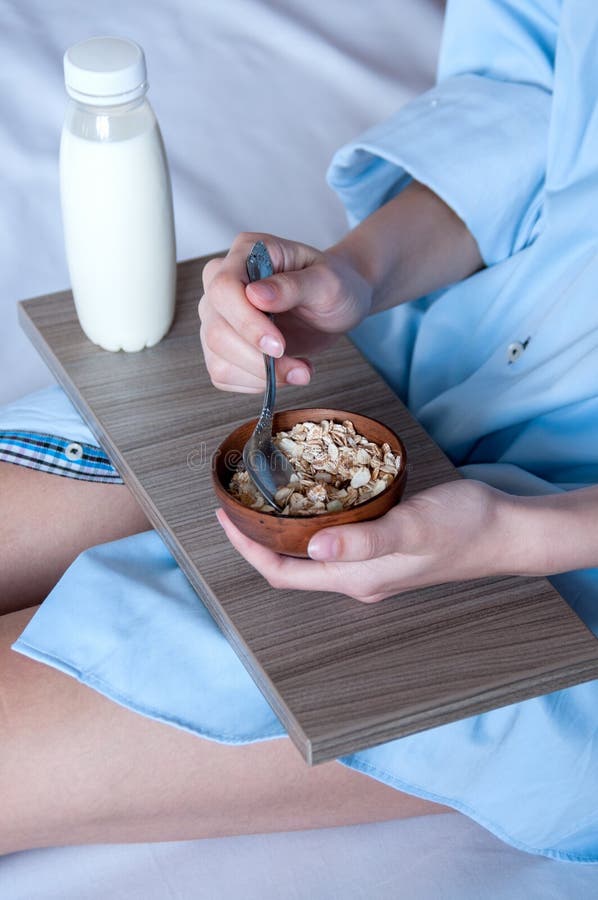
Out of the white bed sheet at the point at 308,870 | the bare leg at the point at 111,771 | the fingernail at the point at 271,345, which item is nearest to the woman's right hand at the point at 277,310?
the fingernail at the point at 271,345

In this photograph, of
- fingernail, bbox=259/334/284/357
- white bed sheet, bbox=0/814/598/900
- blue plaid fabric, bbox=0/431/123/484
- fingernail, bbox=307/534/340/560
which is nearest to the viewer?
fingernail, bbox=307/534/340/560

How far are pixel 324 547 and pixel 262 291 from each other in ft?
0.71

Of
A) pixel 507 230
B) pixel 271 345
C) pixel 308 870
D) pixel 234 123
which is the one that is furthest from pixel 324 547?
pixel 234 123

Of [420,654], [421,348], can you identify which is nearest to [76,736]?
[420,654]

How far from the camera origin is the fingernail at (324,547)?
660 mm

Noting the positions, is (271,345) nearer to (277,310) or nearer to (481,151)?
(277,310)

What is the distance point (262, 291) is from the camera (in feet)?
2.56

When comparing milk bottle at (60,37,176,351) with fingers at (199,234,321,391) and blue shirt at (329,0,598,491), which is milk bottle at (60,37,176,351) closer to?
fingers at (199,234,321,391)

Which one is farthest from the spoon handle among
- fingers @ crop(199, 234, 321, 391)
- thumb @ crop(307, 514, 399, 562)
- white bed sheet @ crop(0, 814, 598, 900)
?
white bed sheet @ crop(0, 814, 598, 900)

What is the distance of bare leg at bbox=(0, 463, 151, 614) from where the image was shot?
999mm

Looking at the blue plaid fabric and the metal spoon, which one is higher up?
the metal spoon

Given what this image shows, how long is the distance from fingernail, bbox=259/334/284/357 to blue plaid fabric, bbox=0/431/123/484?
28cm

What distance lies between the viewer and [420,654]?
2.32 feet

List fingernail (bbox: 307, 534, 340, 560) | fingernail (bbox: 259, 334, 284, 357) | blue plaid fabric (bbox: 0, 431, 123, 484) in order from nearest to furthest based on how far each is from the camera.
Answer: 1. fingernail (bbox: 307, 534, 340, 560)
2. fingernail (bbox: 259, 334, 284, 357)
3. blue plaid fabric (bbox: 0, 431, 123, 484)
